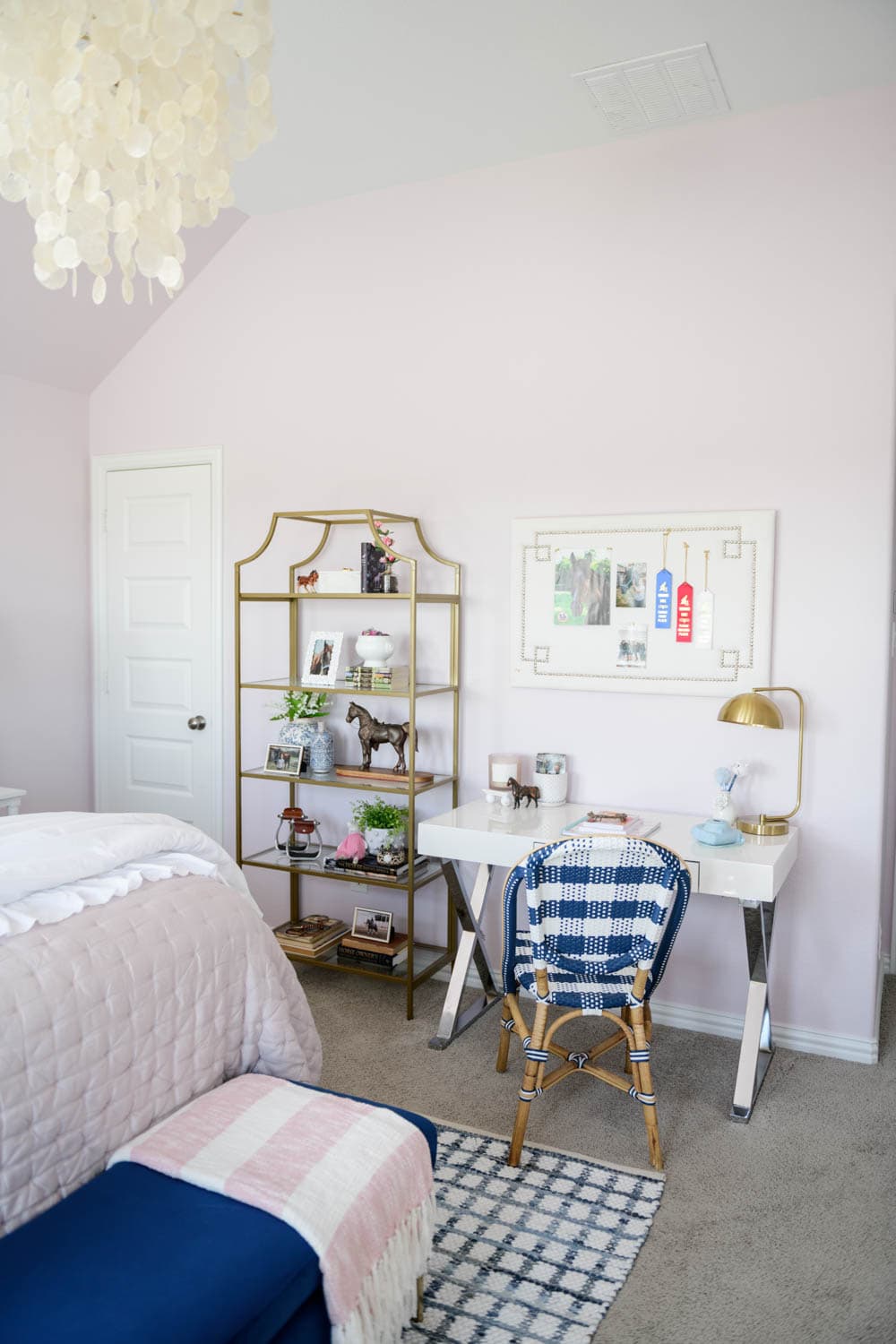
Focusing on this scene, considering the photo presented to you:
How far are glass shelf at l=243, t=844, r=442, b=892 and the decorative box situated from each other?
1.02 meters

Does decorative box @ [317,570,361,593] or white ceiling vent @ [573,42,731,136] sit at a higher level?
white ceiling vent @ [573,42,731,136]

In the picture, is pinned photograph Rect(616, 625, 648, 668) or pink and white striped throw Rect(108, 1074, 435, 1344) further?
pinned photograph Rect(616, 625, 648, 668)

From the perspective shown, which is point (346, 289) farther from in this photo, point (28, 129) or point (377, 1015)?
point (377, 1015)

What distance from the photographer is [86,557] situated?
15.1 feet

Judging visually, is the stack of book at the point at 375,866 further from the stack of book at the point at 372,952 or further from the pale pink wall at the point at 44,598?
the pale pink wall at the point at 44,598

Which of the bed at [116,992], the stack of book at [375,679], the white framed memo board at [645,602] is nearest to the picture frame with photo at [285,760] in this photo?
the stack of book at [375,679]

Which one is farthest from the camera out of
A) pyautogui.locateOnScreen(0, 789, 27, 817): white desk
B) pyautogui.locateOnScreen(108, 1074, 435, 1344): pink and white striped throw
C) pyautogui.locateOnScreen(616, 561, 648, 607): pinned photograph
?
pyautogui.locateOnScreen(0, 789, 27, 817): white desk

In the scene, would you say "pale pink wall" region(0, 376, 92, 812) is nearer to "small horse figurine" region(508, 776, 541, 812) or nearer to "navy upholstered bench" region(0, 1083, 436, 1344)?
"small horse figurine" region(508, 776, 541, 812)

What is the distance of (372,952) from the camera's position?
12.0 feet

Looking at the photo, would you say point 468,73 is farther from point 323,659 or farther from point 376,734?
point 376,734

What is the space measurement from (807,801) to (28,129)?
2741mm

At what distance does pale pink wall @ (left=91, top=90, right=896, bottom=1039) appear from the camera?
3100 millimetres

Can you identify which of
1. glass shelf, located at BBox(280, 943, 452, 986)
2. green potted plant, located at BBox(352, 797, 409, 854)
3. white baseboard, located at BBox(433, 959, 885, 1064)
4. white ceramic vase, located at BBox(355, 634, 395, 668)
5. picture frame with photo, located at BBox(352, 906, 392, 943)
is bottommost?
white baseboard, located at BBox(433, 959, 885, 1064)

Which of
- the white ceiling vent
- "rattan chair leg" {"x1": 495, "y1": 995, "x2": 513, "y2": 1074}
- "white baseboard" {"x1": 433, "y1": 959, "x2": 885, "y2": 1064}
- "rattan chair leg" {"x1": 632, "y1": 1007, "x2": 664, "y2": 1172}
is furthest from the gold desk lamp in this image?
the white ceiling vent
